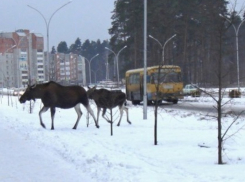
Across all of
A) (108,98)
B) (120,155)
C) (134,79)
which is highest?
(134,79)

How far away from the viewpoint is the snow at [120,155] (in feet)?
31.4

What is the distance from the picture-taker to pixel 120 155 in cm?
1194

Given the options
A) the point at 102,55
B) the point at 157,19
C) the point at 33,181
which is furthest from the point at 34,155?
the point at 102,55

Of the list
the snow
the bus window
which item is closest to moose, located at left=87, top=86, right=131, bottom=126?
the snow

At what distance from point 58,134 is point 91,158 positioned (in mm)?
5903

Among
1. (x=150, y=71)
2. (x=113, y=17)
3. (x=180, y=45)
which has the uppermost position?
(x=113, y=17)

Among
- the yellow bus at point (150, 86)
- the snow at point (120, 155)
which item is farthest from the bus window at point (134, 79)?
the snow at point (120, 155)

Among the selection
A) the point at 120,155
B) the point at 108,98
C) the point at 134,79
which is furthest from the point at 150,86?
the point at 120,155

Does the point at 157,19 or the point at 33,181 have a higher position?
the point at 157,19

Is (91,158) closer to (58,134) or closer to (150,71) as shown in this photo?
(58,134)

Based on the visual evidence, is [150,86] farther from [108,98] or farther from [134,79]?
[108,98]

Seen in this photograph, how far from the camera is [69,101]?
20.3m

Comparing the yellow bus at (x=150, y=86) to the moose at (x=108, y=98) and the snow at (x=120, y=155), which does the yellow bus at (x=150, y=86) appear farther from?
the snow at (x=120, y=155)

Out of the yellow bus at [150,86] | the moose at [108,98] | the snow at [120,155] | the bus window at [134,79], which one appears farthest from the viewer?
the bus window at [134,79]
